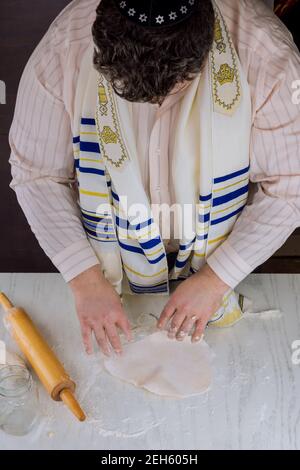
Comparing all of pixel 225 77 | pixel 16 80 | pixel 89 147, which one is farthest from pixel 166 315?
pixel 16 80

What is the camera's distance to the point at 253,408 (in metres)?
1.23

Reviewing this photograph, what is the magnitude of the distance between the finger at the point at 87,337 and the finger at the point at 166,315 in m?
0.13

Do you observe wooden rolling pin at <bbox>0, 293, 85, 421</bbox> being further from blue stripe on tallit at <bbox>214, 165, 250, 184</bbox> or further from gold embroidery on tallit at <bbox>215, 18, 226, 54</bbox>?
gold embroidery on tallit at <bbox>215, 18, 226, 54</bbox>

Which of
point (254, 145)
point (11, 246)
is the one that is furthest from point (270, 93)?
point (11, 246)

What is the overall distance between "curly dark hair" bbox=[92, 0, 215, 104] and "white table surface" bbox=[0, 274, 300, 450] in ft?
1.67

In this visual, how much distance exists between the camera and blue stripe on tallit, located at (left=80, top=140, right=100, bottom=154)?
132cm

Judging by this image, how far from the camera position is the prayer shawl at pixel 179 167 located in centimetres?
123

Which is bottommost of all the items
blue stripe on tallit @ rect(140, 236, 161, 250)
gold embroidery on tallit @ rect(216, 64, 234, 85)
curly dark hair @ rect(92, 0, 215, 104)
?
blue stripe on tallit @ rect(140, 236, 161, 250)

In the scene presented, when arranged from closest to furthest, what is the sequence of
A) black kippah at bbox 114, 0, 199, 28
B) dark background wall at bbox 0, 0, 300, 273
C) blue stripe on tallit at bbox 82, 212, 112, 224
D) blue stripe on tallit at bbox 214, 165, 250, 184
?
black kippah at bbox 114, 0, 199, 28 → blue stripe on tallit at bbox 214, 165, 250, 184 → blue stripe on tallit at bbox 82, 212, 112, 224 → dark background wall at bbox 0, 0, 300, 273

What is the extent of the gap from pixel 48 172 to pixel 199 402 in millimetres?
511

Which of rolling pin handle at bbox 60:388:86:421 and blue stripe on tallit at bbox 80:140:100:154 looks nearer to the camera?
rolling pin handle at bbox 60:388:86:421

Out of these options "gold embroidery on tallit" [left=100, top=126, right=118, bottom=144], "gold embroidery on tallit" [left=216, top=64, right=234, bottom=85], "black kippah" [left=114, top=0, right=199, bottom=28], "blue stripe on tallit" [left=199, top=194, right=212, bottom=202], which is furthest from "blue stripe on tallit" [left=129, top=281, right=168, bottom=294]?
"black kippah" [left=114, top=0, right=199, bottom=28]

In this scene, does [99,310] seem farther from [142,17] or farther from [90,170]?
[142,17]

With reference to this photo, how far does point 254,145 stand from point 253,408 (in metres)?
0.46
